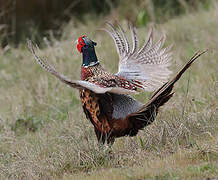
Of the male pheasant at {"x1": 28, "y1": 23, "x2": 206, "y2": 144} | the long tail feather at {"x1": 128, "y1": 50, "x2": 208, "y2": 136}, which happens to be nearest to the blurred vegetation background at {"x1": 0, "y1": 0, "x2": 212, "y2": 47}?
the male pheasant at {"x1": 28, "y1": 23, "x2": 206, "y2": 144}

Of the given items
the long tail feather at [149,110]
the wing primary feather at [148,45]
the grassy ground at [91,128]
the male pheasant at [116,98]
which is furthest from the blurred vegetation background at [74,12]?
the long tail feather at [149,110]

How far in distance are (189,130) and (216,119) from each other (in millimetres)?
501

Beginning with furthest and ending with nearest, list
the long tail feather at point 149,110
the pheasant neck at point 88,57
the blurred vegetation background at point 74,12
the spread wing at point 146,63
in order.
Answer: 1. the blurred vegetation background at point 74,12
2. the spread wing at point 146,63
3. the pheasant neck at point 88,57
4. the long tail feather at point 149,110

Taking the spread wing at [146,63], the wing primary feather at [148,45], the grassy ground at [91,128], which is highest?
the wing primary feather at [148,45]

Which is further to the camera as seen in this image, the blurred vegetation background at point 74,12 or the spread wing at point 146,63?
the blurred vegetation background at point 74,12

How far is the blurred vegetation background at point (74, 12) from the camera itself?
11.7 metres

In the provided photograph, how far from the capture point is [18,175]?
15.1 ft

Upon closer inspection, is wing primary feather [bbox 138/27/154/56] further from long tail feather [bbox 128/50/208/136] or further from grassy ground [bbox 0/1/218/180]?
long tail feather [bbox 128/50/208/136]

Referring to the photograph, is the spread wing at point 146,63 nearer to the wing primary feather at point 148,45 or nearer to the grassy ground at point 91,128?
the wing primary feather at point 148,45

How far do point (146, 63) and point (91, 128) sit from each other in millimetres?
1041

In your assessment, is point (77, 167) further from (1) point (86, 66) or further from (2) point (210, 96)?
(2) point (210, 96)

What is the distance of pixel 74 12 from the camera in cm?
1284

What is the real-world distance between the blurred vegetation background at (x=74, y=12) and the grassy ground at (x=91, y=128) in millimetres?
1909

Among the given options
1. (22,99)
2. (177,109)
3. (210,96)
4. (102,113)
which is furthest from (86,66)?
(22,99)
